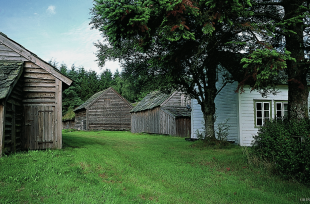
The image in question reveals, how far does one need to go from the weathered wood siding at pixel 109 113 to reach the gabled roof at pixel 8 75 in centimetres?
2754

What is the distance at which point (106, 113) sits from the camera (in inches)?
1558

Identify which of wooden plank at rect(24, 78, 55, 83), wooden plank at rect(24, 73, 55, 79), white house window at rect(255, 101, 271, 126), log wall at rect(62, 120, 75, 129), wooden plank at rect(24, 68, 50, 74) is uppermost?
wooden plank at rect(24, 68, 50, 74)

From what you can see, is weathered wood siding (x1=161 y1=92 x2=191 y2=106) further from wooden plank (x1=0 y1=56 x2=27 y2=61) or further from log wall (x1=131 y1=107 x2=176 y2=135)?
wooden plank (x1=0 y1=56 x2=27 y2=61)

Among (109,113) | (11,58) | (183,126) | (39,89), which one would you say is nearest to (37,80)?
(39,89)

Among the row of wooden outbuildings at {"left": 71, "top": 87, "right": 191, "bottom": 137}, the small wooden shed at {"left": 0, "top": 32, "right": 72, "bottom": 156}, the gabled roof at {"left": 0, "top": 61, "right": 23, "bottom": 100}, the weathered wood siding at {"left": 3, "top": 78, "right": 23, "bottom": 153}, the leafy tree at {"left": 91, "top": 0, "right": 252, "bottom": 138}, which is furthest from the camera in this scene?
the row of wooden outbuildings at {"left": 71, "top": 87, "right": 191, "bottom": 137}

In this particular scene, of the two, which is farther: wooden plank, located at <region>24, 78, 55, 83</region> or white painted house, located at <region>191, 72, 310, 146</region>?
white painted house, located at <region>191, 72, 310, 146</region>

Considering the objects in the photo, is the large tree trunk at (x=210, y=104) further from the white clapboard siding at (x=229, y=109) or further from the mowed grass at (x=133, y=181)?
the mowed grass at (x=133, y=181)

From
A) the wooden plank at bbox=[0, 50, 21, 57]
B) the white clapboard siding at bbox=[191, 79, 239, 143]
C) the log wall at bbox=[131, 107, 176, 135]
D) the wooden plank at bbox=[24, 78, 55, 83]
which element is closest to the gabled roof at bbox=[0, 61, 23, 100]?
the wooden plank at bbox=[0, 50, 21, 57]

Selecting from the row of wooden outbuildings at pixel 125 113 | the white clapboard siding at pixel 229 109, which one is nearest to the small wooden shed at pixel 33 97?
the white clapboard siding at pixel 229 109

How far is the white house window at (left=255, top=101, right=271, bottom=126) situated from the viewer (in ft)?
60.2

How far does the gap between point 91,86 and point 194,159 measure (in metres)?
61.1

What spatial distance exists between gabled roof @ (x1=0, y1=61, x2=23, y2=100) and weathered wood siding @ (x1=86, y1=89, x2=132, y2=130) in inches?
1084

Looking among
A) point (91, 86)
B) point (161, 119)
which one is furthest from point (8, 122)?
point (91, 86)

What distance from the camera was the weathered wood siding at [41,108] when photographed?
11.9 metres
